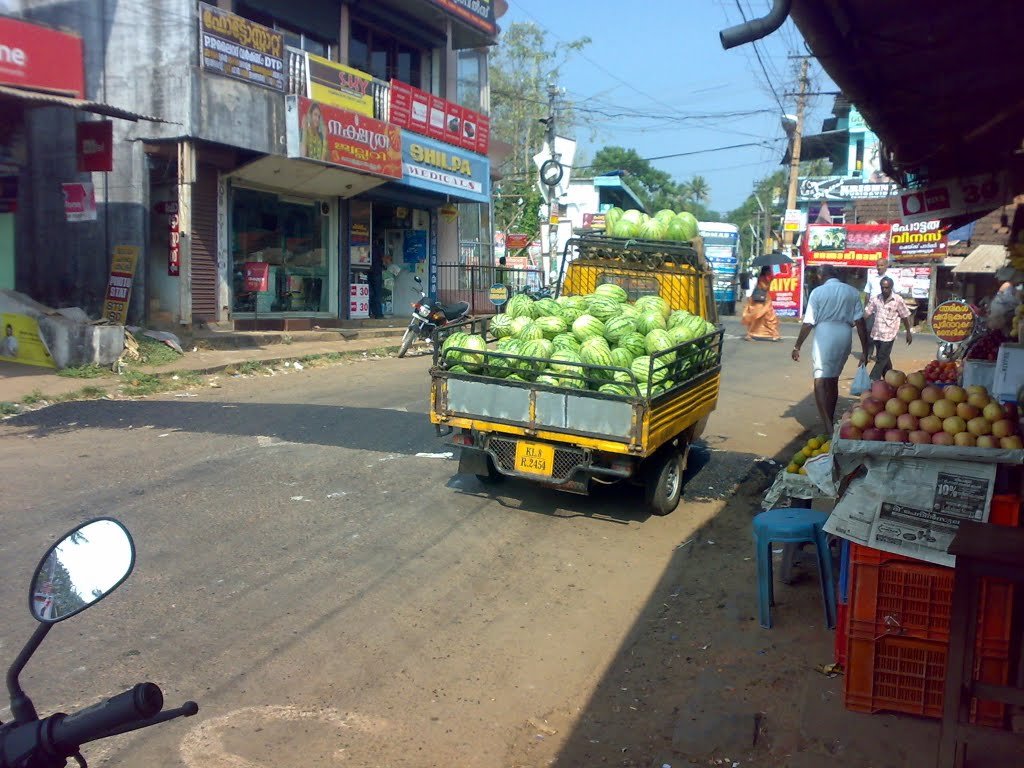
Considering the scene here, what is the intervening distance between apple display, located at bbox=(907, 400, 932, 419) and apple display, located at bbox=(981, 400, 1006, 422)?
0.74 feet

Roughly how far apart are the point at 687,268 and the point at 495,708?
19.9ft

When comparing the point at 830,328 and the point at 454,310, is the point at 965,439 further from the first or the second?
the point at 454,310

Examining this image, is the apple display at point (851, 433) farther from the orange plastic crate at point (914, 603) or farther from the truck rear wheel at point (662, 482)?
the truck rear wheel at point (662, 482)

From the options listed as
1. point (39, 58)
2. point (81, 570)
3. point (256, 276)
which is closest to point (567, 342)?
point (81, 570)

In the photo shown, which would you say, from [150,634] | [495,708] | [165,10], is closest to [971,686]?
[495,708]

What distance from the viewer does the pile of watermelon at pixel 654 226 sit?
9.69m

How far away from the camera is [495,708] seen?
398 cm

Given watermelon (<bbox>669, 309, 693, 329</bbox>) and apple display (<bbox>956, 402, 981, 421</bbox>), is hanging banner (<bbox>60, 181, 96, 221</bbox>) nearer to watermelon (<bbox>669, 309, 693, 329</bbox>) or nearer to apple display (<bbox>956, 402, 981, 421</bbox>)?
watermelon (<bbox>669, 309, 693, 329</bbox>)

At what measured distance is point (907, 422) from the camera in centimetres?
395

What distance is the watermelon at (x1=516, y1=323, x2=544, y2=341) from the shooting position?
271 inches

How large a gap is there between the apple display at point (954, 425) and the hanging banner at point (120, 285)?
1241 centimetres

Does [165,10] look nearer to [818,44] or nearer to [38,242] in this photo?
[38,242]

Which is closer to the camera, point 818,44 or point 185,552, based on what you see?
point 818,44

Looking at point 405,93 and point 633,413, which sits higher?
point 405,93
